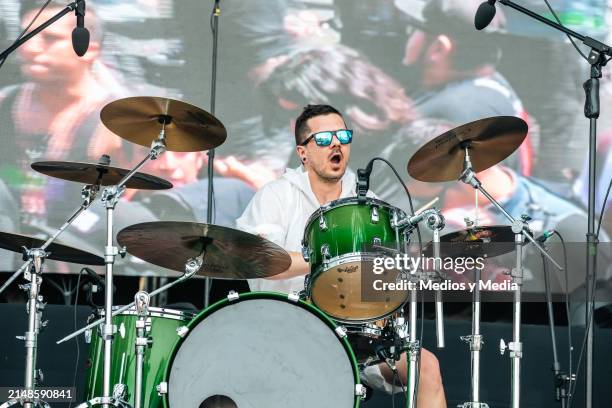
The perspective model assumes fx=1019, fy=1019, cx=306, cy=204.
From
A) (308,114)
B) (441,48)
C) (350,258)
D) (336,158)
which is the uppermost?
(441,48)

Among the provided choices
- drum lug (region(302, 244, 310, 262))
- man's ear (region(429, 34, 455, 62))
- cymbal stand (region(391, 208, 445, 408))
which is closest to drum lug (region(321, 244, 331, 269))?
drum lug (region(302, 244, 310, 262))

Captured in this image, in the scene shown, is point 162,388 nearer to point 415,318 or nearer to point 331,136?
point 415,318

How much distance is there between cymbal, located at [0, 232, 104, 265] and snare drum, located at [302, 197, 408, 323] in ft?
3.80

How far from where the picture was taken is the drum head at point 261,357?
382 centimetres

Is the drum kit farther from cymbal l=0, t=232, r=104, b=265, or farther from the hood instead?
the hood

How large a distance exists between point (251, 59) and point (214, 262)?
78.2 inches

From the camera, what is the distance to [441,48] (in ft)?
19.8

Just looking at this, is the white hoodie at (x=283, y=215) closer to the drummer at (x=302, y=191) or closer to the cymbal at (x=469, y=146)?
the drummer at (x=302, y=191)

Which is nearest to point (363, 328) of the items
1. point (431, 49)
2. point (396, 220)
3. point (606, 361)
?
point (396, 220)

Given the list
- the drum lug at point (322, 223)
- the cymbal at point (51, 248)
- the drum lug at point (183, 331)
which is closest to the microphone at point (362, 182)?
the drum lug at point (322, 223)

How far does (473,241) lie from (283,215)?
104 cm

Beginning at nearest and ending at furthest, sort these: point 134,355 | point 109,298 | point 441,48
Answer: point 109,298, point 134,355, point 441,48

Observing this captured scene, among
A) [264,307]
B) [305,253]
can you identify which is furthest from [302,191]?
[264,307]

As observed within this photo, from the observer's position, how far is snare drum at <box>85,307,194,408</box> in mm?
4090
